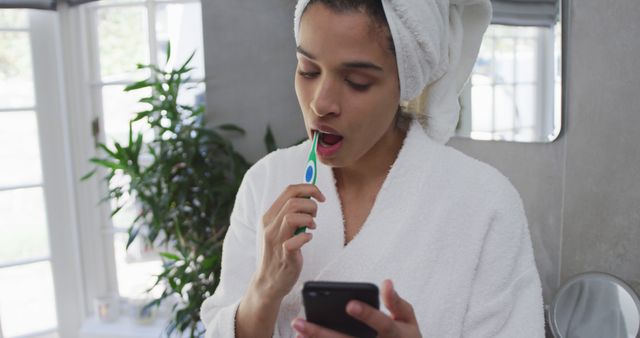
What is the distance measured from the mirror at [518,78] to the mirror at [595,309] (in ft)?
1.50

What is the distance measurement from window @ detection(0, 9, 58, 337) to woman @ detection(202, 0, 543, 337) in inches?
86.7

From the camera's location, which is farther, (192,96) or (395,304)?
(192,96)

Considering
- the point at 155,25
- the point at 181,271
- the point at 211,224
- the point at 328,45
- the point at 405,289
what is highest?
the point at 155,25

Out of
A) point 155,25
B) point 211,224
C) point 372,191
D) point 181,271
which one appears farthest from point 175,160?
point 372,191

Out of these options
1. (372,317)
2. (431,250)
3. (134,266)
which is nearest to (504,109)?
(431,250)

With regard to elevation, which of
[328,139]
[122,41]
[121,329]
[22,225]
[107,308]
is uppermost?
[122,41]

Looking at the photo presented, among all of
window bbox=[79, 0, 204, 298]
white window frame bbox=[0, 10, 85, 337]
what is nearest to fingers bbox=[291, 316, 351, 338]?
window bbox=[79, 0, 204, 298]

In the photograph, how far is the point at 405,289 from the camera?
2.63ft

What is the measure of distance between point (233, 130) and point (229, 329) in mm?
1659

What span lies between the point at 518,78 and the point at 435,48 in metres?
1.15

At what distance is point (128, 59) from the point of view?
106 inches

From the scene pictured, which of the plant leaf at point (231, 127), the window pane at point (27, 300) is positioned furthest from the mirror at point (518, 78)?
the window pane at point (27, 300)

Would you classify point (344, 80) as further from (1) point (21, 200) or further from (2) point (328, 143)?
(1) point (21, 200)

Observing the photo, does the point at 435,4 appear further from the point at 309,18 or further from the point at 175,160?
the point at 175,160
